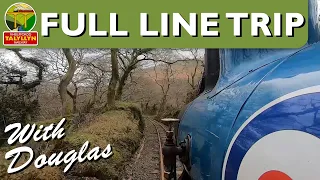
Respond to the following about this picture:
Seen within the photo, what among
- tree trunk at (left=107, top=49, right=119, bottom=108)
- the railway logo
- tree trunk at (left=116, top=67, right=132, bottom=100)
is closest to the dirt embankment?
tree trunk at (left=107, top=49, right=119, bottom=108)

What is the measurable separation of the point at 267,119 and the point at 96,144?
3575 millimetres

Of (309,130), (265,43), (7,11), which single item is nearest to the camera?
(309,130)

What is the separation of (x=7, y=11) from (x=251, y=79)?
1664mm

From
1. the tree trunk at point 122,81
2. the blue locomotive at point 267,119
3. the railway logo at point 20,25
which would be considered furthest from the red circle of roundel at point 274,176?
the tree trunk at point 122,81

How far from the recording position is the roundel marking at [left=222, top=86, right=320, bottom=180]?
838 mm

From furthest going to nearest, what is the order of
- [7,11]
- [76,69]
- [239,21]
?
[76,69] → [7,11] → [239,21]

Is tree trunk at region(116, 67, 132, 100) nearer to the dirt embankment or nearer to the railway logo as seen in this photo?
the dirt embankment

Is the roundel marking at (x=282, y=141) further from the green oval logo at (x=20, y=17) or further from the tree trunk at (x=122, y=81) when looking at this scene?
the tree trunk at (x=122, y=81)

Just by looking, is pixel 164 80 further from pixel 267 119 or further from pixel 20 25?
pixel 267 119

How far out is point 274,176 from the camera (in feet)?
3.11

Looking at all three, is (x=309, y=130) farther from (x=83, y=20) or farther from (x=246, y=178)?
(x=83, y=20)

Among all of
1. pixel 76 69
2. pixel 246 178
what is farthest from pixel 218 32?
pixel 76 69

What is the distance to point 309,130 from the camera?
2.77 ft

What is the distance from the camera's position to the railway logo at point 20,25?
2176 millimetres
